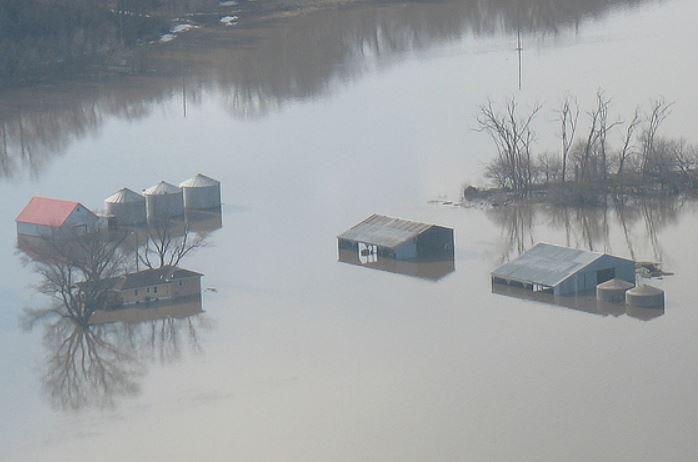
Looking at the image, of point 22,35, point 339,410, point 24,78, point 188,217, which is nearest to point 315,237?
point 188,217

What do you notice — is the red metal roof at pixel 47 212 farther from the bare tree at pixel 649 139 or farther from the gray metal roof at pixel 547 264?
the bare tree at pixel 649 139

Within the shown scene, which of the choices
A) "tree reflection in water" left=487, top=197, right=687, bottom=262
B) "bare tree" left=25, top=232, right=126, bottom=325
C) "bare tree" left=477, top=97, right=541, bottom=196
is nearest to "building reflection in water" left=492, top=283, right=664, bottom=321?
"tree reflection in water" left=487, top=197, right=687, bottom=262

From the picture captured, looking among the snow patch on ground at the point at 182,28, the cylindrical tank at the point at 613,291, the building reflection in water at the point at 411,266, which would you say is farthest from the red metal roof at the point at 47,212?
the snow patch on ground at the point at 182,28

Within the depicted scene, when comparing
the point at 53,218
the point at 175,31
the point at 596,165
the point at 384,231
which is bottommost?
the point at 384,231

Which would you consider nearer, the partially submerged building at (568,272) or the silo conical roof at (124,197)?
the partially submerged building at (568,272)

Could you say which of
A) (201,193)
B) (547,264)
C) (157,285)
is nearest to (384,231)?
(547,264)

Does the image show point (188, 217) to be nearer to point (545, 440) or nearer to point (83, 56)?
point (545, 440)

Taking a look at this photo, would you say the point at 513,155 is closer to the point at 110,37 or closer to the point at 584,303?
the point at 584,303
